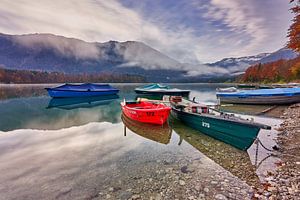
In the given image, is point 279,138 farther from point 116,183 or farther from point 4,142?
point 4,142

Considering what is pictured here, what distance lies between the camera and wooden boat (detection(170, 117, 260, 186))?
24.2ft

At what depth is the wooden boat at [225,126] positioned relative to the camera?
9.70 meters

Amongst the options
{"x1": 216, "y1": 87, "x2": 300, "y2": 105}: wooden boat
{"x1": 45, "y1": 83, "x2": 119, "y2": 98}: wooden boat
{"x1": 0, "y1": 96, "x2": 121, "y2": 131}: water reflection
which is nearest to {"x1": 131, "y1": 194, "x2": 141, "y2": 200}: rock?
{"x1": 0, "y1": 96, "x2": 121, "y2": 131}: water reflection

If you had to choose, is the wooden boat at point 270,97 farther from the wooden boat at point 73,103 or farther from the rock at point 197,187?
the rock at point 197,187

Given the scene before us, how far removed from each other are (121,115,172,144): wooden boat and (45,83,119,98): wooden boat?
34.9 m

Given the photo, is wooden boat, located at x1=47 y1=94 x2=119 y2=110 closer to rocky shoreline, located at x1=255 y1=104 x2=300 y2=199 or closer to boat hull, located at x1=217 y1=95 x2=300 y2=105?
boat hull, located at x1=217 y1=95 x2=300 y2=105

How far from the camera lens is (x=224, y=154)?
9617mm

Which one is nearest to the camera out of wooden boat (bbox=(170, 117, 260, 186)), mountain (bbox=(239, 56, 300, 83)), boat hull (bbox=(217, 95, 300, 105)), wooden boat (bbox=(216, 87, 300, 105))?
wooden boat (bbox=(170, 117, 260, 186))

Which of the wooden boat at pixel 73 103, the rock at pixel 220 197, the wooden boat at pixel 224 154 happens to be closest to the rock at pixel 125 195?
the rock at pixel 220 197

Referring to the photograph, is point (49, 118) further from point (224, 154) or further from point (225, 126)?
point (224, 154)

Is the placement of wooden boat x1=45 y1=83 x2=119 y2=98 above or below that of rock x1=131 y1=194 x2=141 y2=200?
above

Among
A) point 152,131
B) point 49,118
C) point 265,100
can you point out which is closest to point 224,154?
point 152,131

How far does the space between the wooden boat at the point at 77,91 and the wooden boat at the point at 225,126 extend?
39.4 meters

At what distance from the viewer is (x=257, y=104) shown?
28.9 metres
